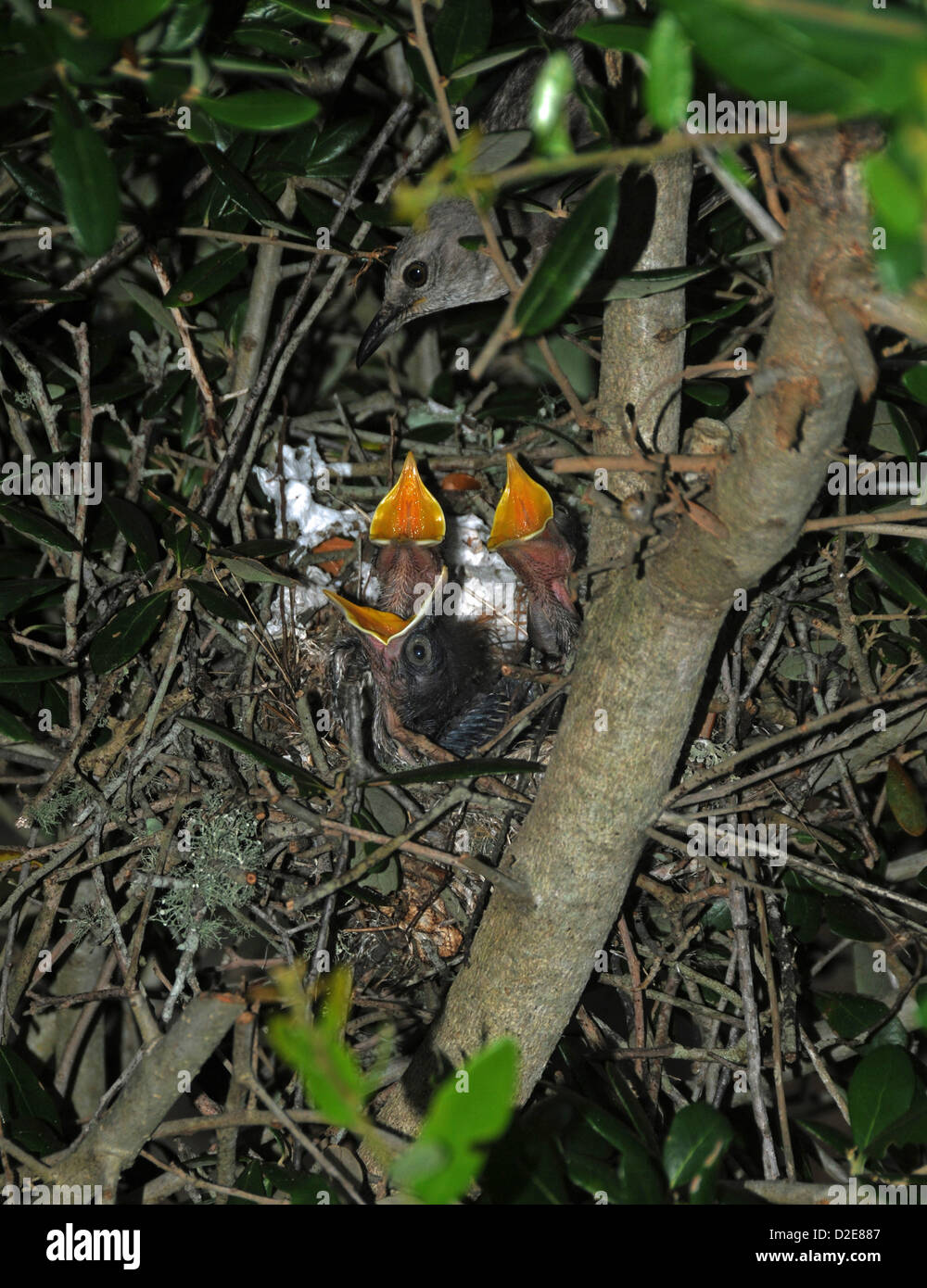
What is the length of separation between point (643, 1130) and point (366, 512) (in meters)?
1.36

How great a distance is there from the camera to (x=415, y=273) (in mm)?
1925

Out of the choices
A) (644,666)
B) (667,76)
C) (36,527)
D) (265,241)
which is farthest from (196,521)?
(667,76)

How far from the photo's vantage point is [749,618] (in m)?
1.64

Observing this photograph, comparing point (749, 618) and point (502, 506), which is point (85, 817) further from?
point (749, 618)

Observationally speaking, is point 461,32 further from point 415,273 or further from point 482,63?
point 415,273

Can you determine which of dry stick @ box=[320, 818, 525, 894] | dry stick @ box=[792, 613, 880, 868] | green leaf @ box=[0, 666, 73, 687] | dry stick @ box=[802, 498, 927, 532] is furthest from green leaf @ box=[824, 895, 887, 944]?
green leaf @ box=[0, 666, 73, 687]

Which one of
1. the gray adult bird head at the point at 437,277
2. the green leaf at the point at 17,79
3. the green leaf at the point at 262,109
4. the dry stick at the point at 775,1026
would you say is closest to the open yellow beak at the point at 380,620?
the gray adult bird head at the point at 437,277

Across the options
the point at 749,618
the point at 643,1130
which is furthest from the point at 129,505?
the point at 643,1130

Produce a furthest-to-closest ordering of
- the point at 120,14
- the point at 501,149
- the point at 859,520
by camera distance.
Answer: the point at 501,149
the point at 859,520
the point at 120,14

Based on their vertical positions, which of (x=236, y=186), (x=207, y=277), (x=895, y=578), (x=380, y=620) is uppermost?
(x=236, y=186)

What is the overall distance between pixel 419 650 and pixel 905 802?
838 mm

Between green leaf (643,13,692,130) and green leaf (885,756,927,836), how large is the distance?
4.02 feet

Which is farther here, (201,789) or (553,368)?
(201,789)

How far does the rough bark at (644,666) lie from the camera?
71 cm
